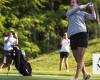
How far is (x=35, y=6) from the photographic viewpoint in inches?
1789

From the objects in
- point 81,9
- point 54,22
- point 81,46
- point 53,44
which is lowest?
point 53,44

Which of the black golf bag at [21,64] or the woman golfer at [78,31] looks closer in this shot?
the woman golfer at [78,31]

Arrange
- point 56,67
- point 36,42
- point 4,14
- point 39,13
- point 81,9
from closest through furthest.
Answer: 1. point 81,9
2. point 56,67
3. point 4,14
4. point 39,13
5. point 36,42

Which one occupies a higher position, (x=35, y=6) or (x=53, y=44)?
(x=35, y=6)

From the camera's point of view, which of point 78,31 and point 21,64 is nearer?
point 78,31

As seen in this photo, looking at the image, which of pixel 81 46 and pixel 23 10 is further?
pixel 23 10

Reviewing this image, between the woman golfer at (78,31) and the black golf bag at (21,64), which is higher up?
the woman golfer at (78,31)

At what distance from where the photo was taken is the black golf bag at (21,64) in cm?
1686

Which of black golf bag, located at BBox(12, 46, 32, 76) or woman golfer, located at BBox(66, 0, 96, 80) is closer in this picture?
woman golfer, located at BBox(66, 0, 96, 80)

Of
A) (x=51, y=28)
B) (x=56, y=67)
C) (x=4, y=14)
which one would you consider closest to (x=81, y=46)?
(x=56, y=67)

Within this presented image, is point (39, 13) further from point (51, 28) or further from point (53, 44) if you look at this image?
point (53, 44)

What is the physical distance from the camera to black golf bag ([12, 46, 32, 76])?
16859mm

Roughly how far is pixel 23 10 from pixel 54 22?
10.4 ft

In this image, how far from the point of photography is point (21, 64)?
674 inches
